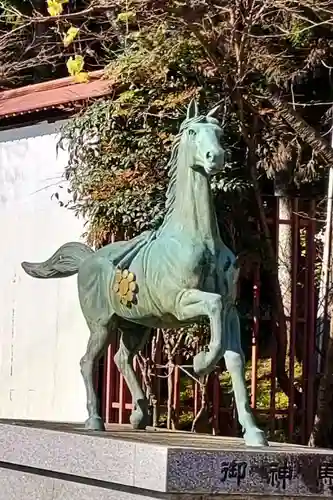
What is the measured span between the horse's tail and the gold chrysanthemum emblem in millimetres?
610

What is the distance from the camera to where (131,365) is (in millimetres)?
6527

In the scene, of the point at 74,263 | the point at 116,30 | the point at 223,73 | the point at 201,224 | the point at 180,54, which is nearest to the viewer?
the point at 201,224

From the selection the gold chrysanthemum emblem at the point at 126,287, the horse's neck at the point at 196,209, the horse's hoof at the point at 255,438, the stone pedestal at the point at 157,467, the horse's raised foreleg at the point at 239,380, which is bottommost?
the stone pedestal at the point at 157,467

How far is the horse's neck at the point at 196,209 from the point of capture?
558 centimetres

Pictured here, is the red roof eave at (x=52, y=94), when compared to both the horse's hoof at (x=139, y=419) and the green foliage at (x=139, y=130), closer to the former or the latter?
the green foliage at (x=139, y=130)

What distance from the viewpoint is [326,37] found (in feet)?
31.1

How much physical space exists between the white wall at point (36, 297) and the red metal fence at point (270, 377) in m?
0.35

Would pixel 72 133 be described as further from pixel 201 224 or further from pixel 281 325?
pixel 201 224

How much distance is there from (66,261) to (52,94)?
359 cm

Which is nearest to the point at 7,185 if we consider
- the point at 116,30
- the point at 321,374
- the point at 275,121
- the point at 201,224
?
the point at 116,30

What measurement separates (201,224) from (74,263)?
130cm

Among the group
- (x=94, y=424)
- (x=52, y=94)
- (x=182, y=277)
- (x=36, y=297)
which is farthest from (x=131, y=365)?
(x=52, y=94)

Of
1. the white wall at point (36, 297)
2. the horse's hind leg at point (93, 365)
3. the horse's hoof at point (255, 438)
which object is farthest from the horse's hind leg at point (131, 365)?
the white wall at point (36, 297)

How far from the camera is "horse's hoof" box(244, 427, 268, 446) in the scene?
5.27m
